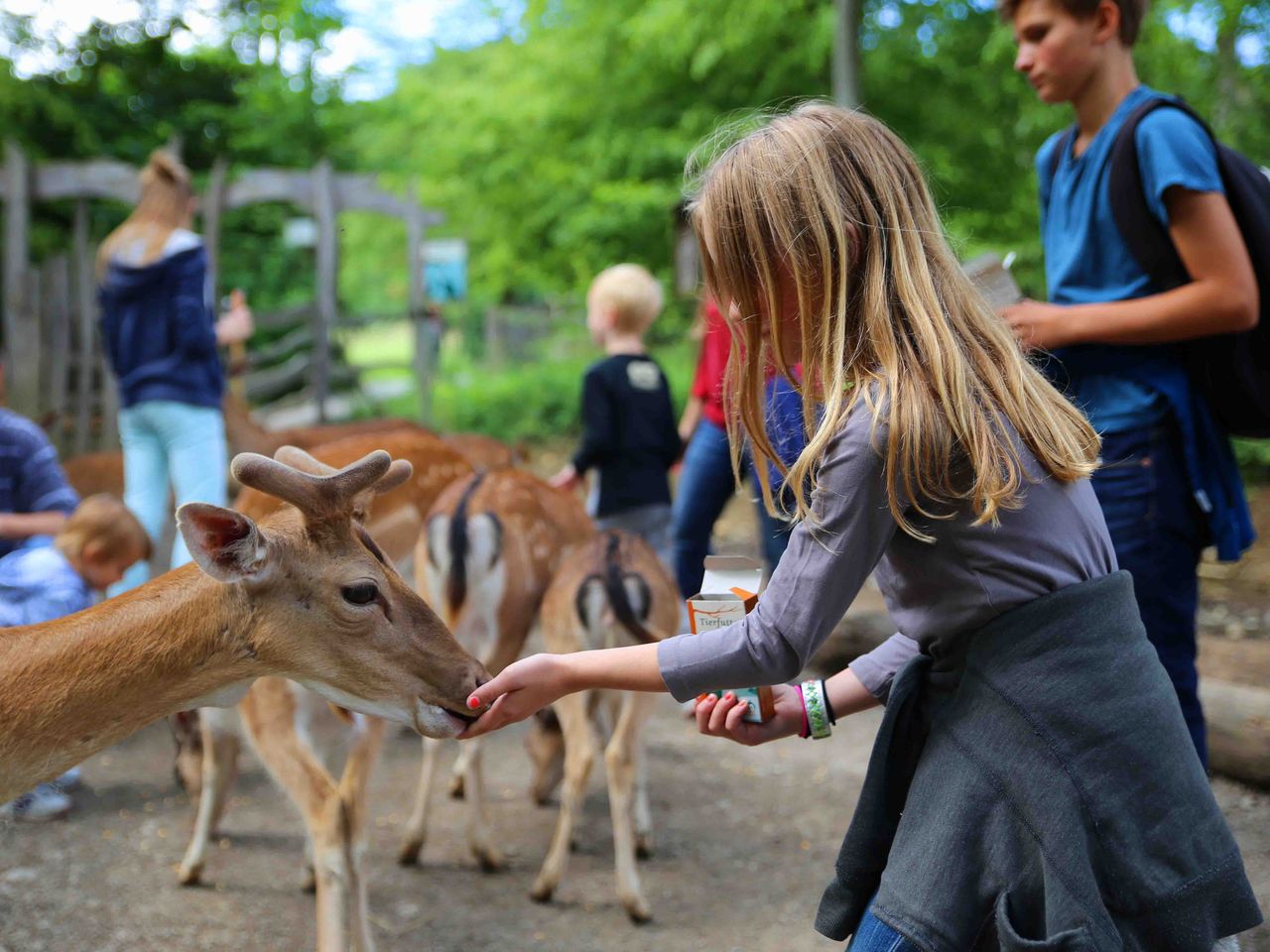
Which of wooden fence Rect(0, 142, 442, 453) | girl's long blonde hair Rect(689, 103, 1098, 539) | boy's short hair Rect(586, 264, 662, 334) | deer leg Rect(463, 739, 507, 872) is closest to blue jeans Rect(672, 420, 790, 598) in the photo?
boy's short hair Rect(586, 264, 662, 334)

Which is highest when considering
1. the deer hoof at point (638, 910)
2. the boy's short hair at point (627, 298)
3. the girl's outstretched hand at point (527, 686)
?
the boy's short hair at point (627, 298)

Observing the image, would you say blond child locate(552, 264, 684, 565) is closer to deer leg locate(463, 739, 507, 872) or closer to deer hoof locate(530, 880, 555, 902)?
deer leg locate(463, 739, 507, 872)

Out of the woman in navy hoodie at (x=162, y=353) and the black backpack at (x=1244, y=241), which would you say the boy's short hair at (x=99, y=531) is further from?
the black backpack at (x=1244, y=241)

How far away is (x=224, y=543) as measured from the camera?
2.50 meters

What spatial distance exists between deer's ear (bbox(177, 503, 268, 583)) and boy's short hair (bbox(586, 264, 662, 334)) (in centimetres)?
321

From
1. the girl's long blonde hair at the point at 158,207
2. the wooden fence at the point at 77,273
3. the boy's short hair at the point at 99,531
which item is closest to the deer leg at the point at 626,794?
the boy's short hair at the point at 99,531

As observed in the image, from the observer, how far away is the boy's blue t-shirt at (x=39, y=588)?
385 cm

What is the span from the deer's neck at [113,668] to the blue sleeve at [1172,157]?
7.10 feet

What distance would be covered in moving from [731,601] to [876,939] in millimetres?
580

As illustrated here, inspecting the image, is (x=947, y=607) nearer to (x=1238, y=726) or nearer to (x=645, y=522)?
(x=1238, y=726)

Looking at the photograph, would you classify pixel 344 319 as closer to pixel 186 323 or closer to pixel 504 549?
pixel 186 323

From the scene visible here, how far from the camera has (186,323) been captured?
5410 mm

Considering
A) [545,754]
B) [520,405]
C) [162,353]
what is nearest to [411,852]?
[545,754]

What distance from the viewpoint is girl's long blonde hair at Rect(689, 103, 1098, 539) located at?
190 cm
